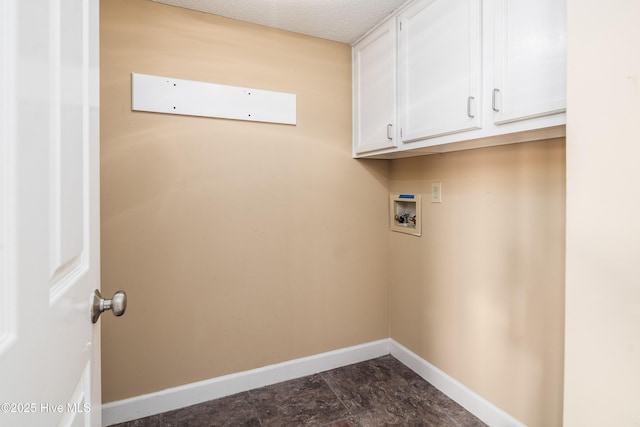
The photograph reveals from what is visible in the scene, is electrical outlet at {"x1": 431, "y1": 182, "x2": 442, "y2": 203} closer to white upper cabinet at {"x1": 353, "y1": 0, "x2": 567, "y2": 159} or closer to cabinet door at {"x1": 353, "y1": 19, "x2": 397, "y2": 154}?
white upper cabinet at {"x1": 353, "y1": 0, "x2": 567, "y2": 159}

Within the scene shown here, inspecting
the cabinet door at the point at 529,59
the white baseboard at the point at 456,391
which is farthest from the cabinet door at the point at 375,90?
the white baseboard at the point at 456,391

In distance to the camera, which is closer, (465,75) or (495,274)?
(465,75)

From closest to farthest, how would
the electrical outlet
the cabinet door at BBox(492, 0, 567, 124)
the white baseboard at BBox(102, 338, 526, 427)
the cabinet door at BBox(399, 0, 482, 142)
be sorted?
1. the cabinet door at BBox(492, 0, 567, 124)
2. the cabinet door at BBox(399, 0, 482, 142)
3. the white baseboard at BBox(102, 338, 526, 427)
4. the electrical outlet

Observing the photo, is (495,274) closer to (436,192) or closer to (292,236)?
(436,192)

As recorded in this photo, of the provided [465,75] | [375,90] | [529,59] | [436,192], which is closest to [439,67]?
[465,75]

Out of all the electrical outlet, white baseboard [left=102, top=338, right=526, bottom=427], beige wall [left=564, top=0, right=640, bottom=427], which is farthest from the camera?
the electrical outlet

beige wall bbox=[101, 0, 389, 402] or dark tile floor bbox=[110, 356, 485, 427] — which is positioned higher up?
beige wall bbox=[101, 0, 389, 402]

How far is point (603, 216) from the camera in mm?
765

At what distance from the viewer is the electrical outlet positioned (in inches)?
79.8

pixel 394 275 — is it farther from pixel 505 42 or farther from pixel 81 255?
pixel 81 255

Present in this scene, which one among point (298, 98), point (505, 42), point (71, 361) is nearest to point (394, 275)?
point (298, 98)

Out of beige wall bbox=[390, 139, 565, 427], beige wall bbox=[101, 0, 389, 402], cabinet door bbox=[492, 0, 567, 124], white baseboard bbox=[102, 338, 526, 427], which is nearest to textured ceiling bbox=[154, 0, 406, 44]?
beige wall bbox=[101, 0, 389, 402]

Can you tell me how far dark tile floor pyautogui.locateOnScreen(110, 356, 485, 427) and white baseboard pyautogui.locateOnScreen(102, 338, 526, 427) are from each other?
1.5 inches

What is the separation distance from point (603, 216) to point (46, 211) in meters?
1.11
